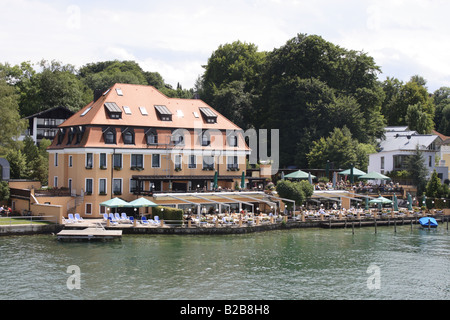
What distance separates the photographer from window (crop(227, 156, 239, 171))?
6609 cm

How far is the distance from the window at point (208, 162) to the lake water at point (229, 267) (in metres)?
13.6

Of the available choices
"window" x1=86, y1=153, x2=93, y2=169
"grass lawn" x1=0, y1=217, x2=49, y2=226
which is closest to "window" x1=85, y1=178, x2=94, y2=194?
"window" x1=86, y1=153, x2=93, y2=169

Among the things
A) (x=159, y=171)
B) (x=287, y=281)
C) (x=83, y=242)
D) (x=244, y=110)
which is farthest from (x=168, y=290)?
(x=244, y=110)

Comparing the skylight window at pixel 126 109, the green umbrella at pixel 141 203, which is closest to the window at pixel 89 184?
the green umbrella at pixel 141 203

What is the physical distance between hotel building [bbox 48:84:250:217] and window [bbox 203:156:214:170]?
11 cm

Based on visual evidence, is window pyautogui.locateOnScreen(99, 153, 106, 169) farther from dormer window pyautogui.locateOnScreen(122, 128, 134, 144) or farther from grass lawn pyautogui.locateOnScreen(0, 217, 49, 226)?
grass lawn pyautogui.locateOnScreen(0, 217, 49, 226)

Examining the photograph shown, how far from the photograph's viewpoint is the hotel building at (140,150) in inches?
2281

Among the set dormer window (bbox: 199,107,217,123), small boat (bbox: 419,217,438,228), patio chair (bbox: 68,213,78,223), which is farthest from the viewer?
dormer window (bbox: 199,107,217,123)

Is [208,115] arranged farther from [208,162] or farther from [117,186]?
[117,186]

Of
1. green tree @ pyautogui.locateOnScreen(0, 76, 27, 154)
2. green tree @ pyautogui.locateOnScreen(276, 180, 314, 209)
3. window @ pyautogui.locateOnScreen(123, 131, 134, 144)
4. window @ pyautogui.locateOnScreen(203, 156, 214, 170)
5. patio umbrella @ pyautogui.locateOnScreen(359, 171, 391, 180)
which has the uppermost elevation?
green tree @ pyautogui.locateOnScreen(0, 76, 27, 154)

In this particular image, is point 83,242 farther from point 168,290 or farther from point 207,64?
point 207,64

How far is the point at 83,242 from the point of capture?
155 feet
